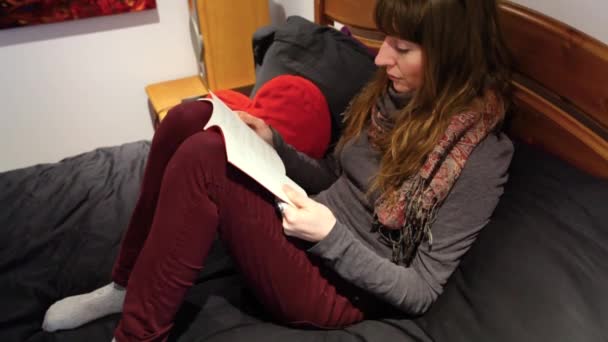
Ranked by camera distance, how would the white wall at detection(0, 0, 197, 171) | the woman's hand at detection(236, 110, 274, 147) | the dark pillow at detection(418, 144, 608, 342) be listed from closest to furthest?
the dark pillow at detection(418, 144, 608, 342), the woman's hand at detection(236, 110, 274, 147), the white wall at detection(0, 0, 197, 171)

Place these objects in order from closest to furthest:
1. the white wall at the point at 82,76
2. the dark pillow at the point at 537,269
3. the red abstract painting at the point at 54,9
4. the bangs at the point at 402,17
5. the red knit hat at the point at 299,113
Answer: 1. the dark pillow at the point at 537,269
2. the bangs at the point at 402,17
3. the red knit hat at the point at 299,113
4. the red abstract painting at the point at 54,9
5. the white wall at the point at 82,76

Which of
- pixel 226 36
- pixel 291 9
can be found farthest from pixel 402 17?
pixel 291 9

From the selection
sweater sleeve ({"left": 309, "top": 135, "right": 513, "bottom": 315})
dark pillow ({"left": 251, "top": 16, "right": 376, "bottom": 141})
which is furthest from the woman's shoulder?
dark pillow ({"left": 251, "top": 16, "right": 376, "bottom": 141})

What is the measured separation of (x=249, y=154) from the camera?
33.0 inches

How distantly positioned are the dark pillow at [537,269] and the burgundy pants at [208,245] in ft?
0.73

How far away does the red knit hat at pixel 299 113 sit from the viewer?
4.20ft

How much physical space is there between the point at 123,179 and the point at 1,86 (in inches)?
32.0

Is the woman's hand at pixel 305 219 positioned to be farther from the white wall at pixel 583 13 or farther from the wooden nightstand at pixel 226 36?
the wooden nightstand at pixel 226 36

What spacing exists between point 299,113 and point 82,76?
122cm

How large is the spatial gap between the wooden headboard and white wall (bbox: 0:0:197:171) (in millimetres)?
1534

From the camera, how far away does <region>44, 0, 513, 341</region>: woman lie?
2.68 feet

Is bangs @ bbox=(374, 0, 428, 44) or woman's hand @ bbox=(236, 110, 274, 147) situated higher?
bangs @ bbox=(374, 0, 428, 44)

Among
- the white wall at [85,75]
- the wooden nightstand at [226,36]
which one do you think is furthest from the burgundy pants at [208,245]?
the white wall at [85,75]

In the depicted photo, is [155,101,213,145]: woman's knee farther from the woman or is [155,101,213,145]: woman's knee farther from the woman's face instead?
the woman's face
